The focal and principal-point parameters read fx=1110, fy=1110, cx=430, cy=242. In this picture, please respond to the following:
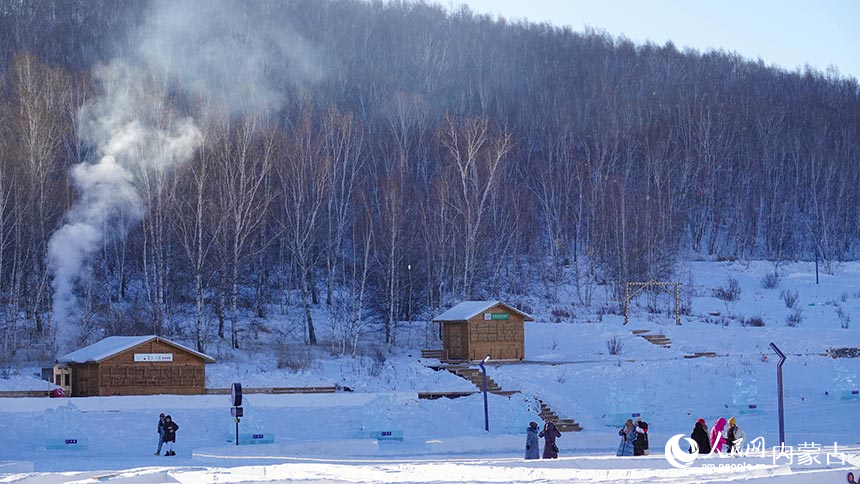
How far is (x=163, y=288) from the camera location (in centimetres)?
4588

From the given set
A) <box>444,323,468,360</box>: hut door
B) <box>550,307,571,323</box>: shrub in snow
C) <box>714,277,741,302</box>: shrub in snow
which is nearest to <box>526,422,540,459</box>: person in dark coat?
<box>444,323,468,360</box>: hut door

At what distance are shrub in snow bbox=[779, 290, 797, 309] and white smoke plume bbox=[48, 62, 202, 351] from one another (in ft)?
99.8

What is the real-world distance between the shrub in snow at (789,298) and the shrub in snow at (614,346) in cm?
1524

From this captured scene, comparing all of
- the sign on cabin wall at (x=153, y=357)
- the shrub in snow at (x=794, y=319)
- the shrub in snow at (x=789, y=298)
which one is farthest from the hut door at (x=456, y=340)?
the shrub in snow at (x=789, y=298)

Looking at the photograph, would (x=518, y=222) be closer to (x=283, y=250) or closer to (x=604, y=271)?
(x=604, y=271)

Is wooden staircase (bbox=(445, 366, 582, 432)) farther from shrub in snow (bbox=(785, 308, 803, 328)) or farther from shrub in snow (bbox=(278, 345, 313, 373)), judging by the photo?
shrub in snow (bbox=(785, 308, 803, 328))

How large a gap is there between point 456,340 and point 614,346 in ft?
21.8

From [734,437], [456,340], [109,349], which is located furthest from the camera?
[456,340]

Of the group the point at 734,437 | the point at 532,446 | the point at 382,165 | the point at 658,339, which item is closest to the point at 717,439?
the point at 734,437

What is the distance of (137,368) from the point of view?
3400 centimetres

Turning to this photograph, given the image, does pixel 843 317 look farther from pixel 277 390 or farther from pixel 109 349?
pixel 109 349

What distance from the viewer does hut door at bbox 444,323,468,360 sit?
136 feet

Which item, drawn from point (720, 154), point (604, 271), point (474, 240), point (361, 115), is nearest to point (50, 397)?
point (474, 240)

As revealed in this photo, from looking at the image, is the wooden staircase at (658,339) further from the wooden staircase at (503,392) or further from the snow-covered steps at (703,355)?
the wooden staircase at (503,392)
